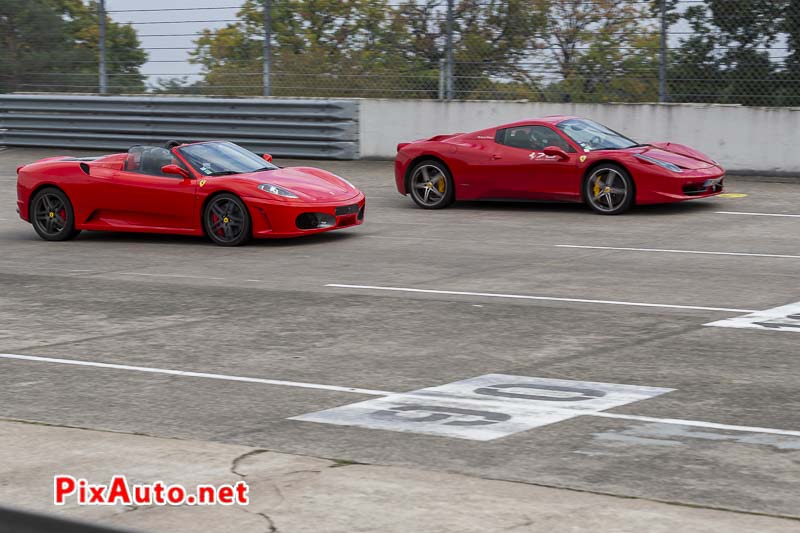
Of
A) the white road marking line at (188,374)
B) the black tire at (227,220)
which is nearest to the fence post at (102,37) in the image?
the black tire at (227,220)

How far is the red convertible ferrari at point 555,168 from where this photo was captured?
15156 mm

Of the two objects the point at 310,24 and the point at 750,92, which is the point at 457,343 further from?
the point at 310,24

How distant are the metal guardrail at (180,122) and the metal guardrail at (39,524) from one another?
19.4 m

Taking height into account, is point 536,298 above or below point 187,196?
below

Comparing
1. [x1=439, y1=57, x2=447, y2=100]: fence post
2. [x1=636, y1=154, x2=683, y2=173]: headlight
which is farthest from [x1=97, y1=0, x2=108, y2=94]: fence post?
[x1=636, y1=154, x2=683, y2=173]: headlight

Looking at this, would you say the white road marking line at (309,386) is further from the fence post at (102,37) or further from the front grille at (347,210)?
the fence post at (102,37)

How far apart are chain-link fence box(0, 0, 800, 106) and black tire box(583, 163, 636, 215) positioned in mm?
4764

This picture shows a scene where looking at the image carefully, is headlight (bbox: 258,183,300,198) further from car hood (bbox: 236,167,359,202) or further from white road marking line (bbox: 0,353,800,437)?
white road marking line (bbox: 0,353,800,437)

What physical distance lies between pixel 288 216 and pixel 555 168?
3941mm

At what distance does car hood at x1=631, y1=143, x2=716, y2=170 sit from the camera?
50.1 ft

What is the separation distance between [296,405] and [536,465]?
1.78 meters

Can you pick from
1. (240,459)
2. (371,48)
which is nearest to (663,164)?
(371,48)

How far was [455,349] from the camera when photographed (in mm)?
8367

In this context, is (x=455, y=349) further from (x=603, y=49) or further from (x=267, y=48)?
(x=267, y=48)
